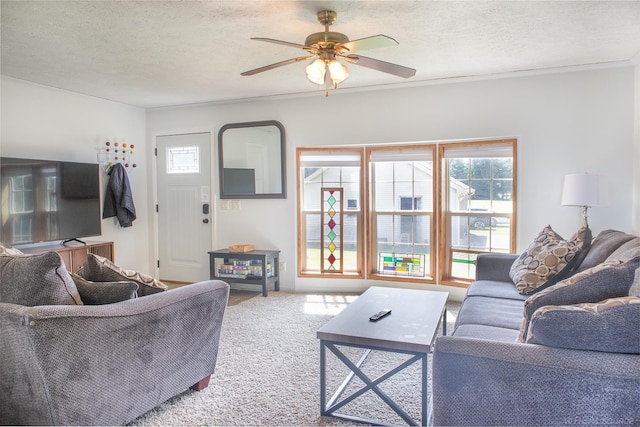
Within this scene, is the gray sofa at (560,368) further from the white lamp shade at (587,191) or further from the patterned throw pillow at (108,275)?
the white lamp shade at (587,191)

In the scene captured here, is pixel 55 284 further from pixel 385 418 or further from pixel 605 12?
pixel 605 12

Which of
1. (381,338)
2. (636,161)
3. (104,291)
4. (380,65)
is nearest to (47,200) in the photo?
(104,291)

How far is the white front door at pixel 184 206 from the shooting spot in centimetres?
519

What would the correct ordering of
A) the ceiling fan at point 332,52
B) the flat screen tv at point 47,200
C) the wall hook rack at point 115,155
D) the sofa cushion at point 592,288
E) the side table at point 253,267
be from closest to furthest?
the sofa cushion at point 592,288
the ceiling fan at point 332,52
the flat screen tv at point 47,200
the side table at point 253,267
the wall hook rack at point 115,155

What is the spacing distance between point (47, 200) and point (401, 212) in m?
3.63

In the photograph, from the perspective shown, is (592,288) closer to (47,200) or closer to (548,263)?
(548,263)

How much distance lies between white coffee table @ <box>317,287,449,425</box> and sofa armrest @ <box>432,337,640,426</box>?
47 cm

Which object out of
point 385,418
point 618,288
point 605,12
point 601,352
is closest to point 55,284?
point 385,418

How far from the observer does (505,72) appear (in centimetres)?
388

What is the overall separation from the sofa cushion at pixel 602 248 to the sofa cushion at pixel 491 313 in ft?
1.70

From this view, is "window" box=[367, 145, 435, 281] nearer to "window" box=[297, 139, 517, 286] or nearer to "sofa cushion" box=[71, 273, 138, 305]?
"window" box=[297, 139, 517, 286]

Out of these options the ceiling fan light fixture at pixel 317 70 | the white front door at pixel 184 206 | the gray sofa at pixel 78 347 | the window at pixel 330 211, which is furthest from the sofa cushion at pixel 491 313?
the white front door at pixel 184 206

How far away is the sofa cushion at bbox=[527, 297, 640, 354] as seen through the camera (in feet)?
4.30

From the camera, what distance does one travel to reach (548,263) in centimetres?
278
